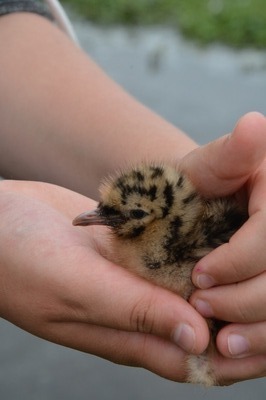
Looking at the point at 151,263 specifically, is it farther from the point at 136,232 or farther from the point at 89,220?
the point at 89,220

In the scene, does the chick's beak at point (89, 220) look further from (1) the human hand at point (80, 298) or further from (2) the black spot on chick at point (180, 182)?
(2) the black spot on chick at point (180, 182)

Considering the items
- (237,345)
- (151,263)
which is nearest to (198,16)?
(151,263)

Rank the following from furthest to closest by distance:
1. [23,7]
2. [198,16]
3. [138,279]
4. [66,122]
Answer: [198,16] → [23,7] → [66,122] → [138,279]

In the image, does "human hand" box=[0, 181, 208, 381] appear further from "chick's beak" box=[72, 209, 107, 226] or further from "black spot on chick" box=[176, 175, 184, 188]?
"black spot on chick" box=[176, 175, 184, 188]

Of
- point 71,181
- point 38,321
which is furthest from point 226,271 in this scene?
point 71,181

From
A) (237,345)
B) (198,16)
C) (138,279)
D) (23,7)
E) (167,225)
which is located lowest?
(198,16)

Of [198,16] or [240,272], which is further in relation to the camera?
[198,16]
